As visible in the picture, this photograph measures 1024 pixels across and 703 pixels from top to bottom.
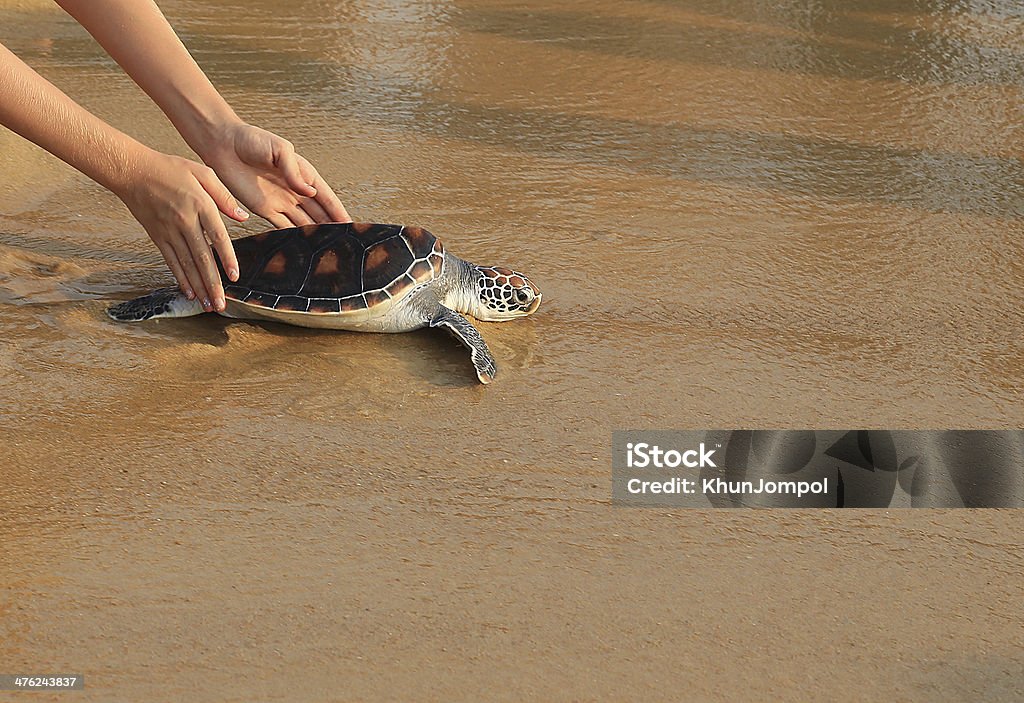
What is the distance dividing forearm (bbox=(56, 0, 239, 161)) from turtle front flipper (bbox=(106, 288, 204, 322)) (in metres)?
0.46

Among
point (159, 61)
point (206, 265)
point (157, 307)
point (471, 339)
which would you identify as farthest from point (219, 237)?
point (471, 339)

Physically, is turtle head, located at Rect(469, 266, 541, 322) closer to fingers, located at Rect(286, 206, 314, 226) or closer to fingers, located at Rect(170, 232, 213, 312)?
fingers, located at Rect(286, 206, 314, 226)

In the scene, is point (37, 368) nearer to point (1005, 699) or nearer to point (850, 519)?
point (850, 519)

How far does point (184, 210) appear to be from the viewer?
2949 mm

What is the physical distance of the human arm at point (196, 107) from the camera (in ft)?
10.8

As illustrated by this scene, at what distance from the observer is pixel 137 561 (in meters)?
2.55

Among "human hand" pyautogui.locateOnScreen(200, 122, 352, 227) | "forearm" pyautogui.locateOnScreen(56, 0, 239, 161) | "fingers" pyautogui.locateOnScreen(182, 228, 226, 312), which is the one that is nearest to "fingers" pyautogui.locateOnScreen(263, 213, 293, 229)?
"human hand" pyautogui.locateOnScreen(200, 122, 352, 227)

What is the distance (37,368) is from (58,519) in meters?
0.76

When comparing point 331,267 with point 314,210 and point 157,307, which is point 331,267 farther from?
point 157,307

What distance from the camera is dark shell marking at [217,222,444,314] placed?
344 centimetres

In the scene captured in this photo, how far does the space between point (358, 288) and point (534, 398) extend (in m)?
0.67

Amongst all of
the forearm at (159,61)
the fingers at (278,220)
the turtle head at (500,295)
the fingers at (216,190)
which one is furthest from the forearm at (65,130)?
the turtle head at (500,295)

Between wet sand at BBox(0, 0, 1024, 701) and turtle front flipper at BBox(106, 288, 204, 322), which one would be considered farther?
turtle front flipper at BBox(106, 288, 204, 322)

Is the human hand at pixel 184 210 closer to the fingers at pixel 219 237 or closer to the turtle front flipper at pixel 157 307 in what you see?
the fingers at pixel 219 237
